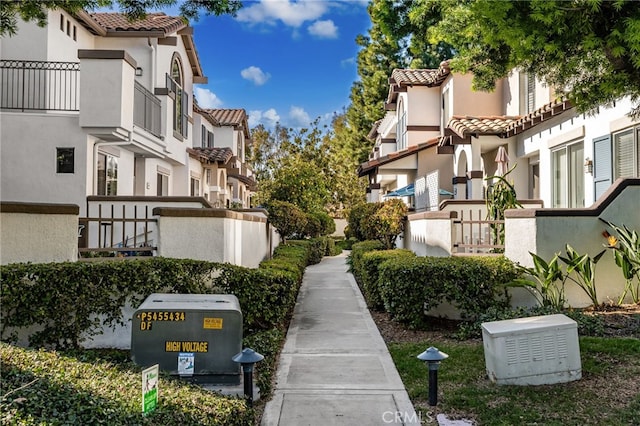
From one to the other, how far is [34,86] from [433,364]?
11255mm

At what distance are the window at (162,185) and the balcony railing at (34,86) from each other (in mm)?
5581

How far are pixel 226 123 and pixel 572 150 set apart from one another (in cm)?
2176

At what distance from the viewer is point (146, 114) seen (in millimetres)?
14570

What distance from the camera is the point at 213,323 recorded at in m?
6.02

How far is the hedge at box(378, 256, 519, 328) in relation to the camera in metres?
8.87

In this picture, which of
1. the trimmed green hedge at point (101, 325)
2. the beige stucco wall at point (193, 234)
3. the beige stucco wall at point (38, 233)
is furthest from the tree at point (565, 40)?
the beige stucco wall at point (38, 233)

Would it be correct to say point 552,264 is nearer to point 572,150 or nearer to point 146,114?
point 572,150

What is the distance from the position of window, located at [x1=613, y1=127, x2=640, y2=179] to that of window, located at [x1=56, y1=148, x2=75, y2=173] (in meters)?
11.9

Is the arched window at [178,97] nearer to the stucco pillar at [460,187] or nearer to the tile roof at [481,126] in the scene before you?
the tile roof at [481,126]

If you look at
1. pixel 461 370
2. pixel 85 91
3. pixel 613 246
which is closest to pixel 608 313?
pixel 613 246

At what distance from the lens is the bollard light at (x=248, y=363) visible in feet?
17.7

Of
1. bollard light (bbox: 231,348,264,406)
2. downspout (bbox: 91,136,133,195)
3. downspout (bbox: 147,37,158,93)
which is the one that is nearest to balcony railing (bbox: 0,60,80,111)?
downspout (bbox: 91,136,133,195)

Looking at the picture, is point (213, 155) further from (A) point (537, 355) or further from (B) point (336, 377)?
(A) point (537, 355)

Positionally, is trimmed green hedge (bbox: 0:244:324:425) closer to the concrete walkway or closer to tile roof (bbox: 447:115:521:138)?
the concrete walkway
